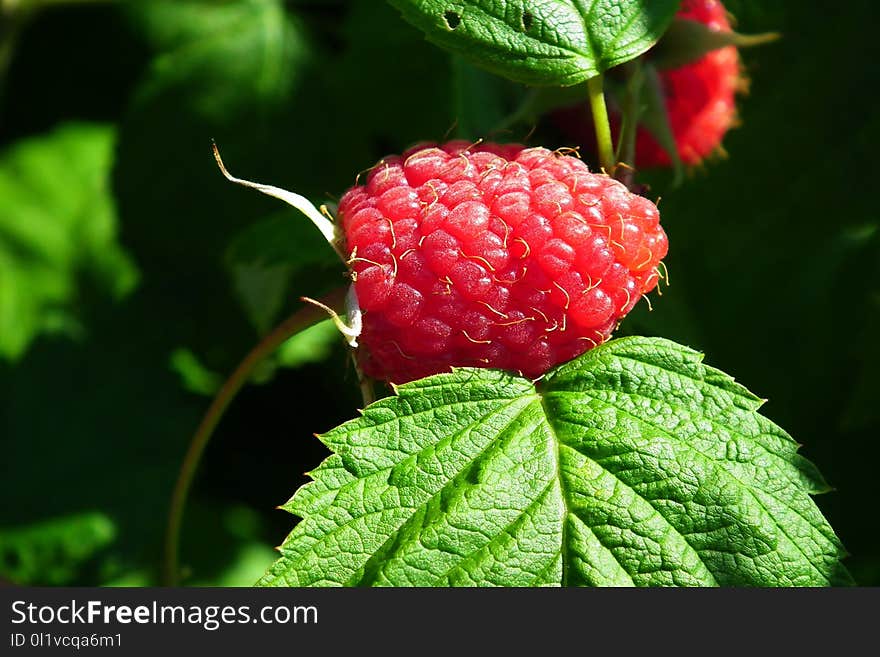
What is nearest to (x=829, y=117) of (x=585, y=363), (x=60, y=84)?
(x=585, y=363)

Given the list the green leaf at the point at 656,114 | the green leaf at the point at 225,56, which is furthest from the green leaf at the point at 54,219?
the green leaf at the point at 656,114

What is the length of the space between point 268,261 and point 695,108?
0.64 metres

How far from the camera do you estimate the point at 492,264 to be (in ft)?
3.54

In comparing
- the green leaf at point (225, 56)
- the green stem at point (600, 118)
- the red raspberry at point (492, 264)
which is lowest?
the red raspberry at point (492, 264)

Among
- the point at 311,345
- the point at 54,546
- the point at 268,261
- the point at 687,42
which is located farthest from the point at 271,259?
the point at 54,546

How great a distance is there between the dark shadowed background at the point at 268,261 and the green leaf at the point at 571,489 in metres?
0.31

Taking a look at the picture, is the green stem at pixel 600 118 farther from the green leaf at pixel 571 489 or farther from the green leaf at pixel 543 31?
the green leaf at pixel 571 489

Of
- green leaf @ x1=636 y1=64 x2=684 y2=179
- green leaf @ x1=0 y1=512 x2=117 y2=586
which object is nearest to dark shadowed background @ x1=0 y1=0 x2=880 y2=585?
green leaf @ x1=0 y1=512 x2=117 y2=586

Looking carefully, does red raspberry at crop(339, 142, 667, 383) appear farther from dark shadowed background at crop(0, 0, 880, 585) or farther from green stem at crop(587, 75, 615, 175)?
dark shadowed background at crop(0, 0, 880, 585)

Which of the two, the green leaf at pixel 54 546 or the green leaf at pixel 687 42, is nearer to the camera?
the green leaf at pixel 687 42

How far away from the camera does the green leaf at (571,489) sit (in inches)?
39.6

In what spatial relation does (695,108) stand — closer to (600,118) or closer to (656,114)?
(656,114)

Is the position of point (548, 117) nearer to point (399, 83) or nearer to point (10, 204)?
point (399, 83)

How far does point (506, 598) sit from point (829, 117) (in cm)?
109
